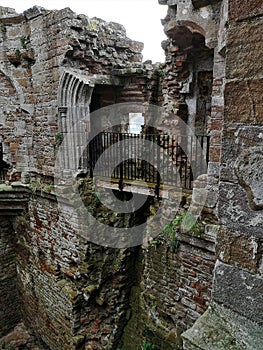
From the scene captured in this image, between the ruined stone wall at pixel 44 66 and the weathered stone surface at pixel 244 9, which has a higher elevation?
the ruined stone wall at pixel 44 66

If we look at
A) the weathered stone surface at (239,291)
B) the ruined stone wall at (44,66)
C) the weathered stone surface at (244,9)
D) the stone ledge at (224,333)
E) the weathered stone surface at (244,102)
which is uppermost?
the ruined stone wall at (44,66)

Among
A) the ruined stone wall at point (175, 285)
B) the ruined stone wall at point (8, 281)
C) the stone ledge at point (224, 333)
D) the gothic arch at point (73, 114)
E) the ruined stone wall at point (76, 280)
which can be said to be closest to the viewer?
the stone ledge at point (224, 333)

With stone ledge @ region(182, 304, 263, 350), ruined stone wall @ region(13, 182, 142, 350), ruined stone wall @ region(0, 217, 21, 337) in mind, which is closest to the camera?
stone ledge @ region(182, 304, 263, 350)

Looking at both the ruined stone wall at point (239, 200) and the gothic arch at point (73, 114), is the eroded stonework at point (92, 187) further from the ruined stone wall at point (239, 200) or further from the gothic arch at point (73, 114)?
the ruined stone wall at point (239, 200)

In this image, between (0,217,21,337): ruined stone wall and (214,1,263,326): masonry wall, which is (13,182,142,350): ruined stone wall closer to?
(0,217,21,337): ruined stone wall

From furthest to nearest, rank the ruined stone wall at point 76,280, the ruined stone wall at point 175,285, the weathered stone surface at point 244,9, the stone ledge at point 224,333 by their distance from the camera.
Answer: the ruined stone wall at point 76,280 < the ruined stone wall at point 175,285 < the stone ledge at point 224,333 < the weathered stone surface at point 244,9

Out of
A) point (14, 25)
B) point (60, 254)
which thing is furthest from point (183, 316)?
point (14, 25)

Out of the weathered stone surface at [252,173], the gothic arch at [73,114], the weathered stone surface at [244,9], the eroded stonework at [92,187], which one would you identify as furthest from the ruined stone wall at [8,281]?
the weathered stone surface at [244,9]

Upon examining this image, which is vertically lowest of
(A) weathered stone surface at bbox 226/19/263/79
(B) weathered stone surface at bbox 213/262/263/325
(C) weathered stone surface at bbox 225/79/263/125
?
(B) weathered stone surface at bbox 213/262/263/325

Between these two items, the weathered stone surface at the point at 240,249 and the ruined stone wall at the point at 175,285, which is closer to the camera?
the weathered stone surface at the point at 240,249

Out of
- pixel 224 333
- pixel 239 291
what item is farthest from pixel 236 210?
pixel 224 333

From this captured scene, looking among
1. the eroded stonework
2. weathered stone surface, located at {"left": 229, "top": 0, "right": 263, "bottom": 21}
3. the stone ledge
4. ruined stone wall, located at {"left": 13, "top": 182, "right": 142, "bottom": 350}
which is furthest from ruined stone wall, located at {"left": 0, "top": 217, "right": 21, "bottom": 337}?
weathered stone surface, located at {"left": 229, "top": 0, "right": 263, "bottom": 21}

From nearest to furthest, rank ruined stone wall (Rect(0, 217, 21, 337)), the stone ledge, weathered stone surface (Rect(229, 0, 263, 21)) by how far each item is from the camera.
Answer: weathered stone surface (Rect(229, 0, 263, 21)), the stone ledge, ruined stone wall (Rect(0, 217, 21, 337))

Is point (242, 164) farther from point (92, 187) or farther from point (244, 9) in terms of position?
point (92, 187)
